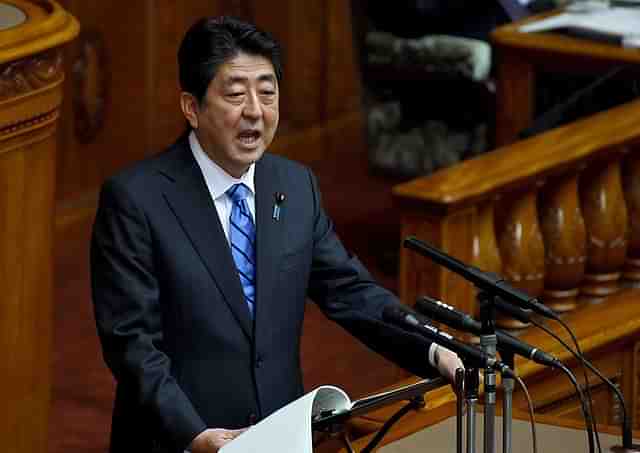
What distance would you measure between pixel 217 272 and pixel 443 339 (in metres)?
0.65

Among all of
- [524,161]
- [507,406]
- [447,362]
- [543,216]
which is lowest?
[543,216]

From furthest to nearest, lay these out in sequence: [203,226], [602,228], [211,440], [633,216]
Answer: [633,216], [602,228], [203,226], [211,440]

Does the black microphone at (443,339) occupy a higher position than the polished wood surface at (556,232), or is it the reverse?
the black microphone at (443,339)

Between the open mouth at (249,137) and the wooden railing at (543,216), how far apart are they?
113 centimetres

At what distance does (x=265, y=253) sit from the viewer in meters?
2.97

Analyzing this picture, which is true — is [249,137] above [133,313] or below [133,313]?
above

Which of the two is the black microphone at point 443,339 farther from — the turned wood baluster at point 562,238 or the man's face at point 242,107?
the turned wood baluster at point 562,238

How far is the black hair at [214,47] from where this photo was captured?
9.29 ft

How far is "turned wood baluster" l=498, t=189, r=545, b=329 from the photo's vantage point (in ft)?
14.0

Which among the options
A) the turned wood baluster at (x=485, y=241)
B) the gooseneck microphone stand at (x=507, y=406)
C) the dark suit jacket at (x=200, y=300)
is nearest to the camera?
the gooseneck microphone stand at (x=507, y=406)

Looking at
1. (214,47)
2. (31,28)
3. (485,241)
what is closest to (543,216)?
(485,241)

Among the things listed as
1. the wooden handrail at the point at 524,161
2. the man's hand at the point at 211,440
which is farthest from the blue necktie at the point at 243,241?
the wooden handrail at the point at 524,161

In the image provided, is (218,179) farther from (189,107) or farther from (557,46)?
(557,46)

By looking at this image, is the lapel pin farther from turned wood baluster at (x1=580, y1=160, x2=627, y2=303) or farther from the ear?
turned wood baluster at (x1=580, y1=160, x2=627, y2=303)
